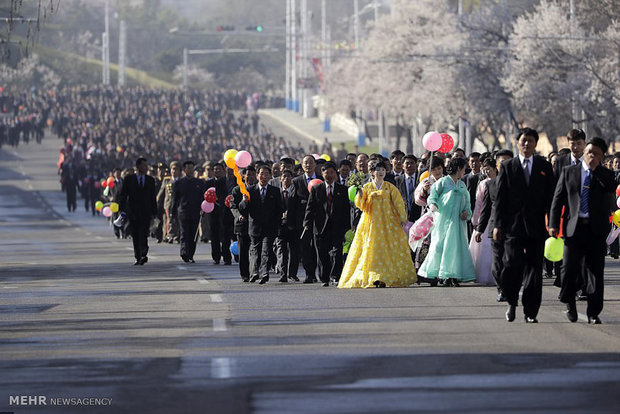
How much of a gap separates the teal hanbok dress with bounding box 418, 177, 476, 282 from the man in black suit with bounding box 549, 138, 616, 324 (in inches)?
213

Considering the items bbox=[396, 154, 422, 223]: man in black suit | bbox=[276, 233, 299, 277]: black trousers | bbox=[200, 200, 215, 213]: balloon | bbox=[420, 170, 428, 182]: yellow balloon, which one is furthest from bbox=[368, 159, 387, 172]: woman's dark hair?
bbox=[200, 200, 215, 213]: balloon

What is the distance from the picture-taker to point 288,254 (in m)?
24.6

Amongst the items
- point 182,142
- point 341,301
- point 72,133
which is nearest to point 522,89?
point 182,142

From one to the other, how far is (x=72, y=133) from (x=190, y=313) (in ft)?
281

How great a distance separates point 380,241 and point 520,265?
5729 mm

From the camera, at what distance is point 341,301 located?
19328 millimetres

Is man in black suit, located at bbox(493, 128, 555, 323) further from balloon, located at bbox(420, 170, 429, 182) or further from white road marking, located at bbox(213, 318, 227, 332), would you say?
balloon, located at bbox(420, 170, 429, 182)

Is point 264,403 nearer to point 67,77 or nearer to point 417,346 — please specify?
point 417,346

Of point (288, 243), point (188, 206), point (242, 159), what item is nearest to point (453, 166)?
point (288, 243)

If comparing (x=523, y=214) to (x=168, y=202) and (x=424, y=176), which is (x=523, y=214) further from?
(x=168, y=202)

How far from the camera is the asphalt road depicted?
1110 cm

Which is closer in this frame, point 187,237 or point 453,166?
point 453,166

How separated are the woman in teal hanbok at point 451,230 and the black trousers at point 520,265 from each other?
5221mm

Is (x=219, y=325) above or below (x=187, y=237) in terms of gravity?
above
